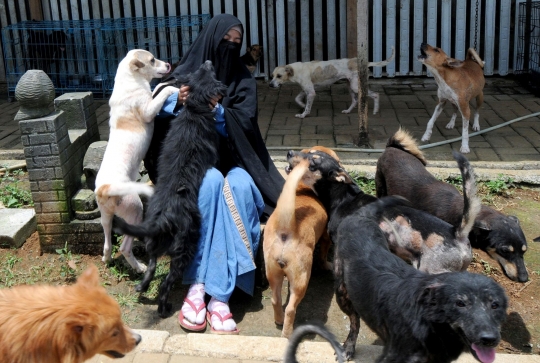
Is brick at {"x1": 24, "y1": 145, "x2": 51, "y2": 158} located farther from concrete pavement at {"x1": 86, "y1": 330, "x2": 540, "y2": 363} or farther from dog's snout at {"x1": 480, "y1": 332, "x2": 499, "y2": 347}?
dog's snout at {"x1": 480, "y1": 332, "x2": 499, "y2": 347}

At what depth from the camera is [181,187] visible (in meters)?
4.10

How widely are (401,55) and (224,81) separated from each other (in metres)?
5.96

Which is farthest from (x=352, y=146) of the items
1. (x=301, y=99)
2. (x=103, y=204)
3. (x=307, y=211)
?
(x=103, y=204)

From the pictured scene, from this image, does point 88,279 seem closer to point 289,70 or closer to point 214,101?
point 214,101

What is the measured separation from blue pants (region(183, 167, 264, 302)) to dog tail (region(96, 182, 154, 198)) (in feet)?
1.18

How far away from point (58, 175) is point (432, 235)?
9.09 ft

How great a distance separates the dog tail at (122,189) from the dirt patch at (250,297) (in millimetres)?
538

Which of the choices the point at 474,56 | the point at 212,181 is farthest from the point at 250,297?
the point at 474,56

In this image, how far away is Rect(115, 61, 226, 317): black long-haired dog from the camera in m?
3.99

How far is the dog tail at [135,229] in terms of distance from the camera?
3.70 meters

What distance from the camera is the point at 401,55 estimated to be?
10203 millimetres

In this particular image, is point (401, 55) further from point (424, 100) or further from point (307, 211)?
point (307, 211)

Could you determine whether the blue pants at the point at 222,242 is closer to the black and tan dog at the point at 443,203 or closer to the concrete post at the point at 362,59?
the black and tan dog at the point at 443,203

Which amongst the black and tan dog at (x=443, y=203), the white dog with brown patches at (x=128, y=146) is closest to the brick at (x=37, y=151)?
the white dog with brown patches at (x=128, y=146)
